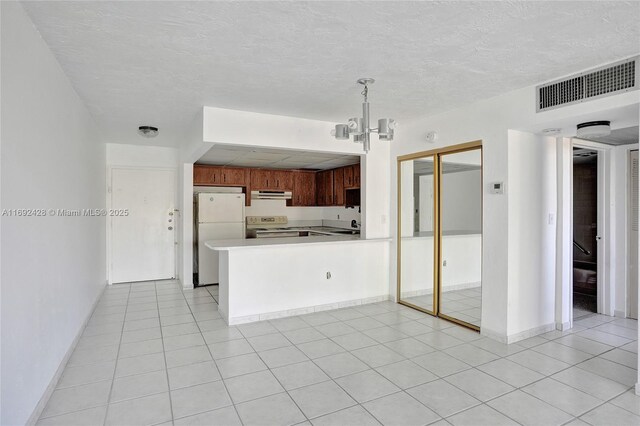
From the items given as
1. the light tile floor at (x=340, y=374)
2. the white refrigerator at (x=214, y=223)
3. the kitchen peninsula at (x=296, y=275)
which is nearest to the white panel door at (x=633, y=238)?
the light tile floor at (x=340, y=374)

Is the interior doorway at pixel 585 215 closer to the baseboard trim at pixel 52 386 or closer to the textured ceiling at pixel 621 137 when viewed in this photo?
the textured ceiling at pixel 621 137

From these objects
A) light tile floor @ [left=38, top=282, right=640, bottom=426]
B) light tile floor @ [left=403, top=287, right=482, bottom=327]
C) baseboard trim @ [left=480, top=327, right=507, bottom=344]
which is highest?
light tile floor @ [left=403, top=287, right=482, bottom=327]

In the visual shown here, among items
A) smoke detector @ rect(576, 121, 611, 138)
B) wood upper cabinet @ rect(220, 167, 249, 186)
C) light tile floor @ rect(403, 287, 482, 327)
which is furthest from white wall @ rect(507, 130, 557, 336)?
wood upper cabinet @ rect(220, 167, 249, 186)

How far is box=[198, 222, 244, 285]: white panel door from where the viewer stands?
5.98m

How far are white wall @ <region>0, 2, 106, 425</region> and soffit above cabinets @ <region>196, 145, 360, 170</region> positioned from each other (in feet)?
Result: 6.93

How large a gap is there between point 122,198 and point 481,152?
542cm

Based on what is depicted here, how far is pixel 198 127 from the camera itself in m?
4.04

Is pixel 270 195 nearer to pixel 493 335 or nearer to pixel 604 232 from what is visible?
pixel 493 335

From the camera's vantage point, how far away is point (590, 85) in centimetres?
279

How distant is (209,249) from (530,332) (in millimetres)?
4532

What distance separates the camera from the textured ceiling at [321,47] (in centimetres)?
200

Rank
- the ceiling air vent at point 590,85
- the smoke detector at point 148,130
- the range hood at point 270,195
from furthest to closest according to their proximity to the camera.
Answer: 1. the range hood at point 270,195
2. the smoke detector at point 148,130
3. the ceiling air vent at point 590,85

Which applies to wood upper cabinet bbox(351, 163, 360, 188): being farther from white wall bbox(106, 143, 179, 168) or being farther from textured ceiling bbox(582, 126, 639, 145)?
textured ceiling bbox(582, 126, 639, 145)

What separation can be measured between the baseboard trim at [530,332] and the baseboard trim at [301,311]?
1.81 m
